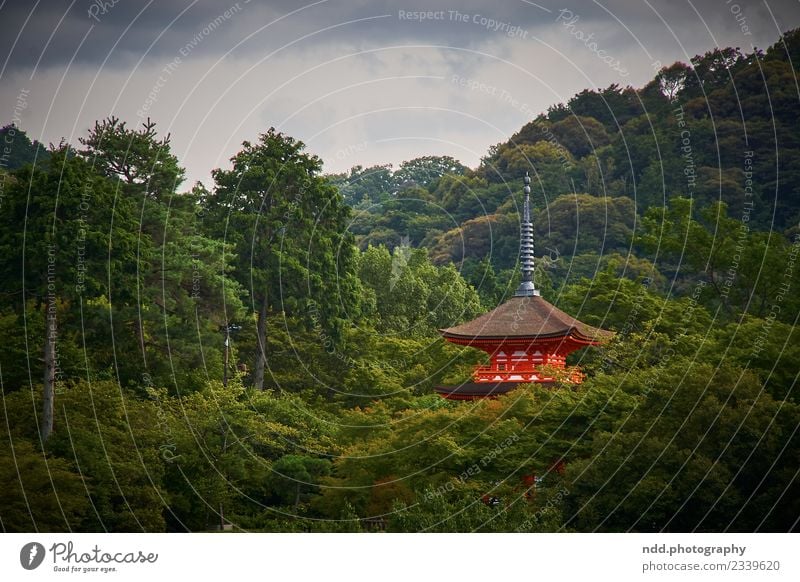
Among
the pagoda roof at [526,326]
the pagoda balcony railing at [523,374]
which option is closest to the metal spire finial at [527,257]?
the pagoda roof at [526,326]

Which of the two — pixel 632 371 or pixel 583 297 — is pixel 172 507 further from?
pixel 583 297

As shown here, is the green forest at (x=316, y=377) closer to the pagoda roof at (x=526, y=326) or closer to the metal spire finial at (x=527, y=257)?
the pagoda roof at (x=526, y=326)

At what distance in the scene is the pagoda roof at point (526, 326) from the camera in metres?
51.8

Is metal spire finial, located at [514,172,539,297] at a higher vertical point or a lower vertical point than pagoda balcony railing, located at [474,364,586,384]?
higher

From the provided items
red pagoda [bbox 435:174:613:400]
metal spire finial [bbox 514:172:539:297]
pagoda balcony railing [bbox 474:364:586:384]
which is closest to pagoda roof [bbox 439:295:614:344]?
red pagoda [bbox 435:174:613:400]

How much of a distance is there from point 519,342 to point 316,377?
54.2 ft

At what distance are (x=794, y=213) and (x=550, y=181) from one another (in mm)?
19059

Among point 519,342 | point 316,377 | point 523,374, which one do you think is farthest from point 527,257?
point 316,377

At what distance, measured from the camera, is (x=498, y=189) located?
116000mm

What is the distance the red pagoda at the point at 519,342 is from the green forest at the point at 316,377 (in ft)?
4.23

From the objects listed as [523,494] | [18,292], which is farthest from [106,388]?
[523,494]

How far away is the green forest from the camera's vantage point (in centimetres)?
4009

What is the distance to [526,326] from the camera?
52438mm

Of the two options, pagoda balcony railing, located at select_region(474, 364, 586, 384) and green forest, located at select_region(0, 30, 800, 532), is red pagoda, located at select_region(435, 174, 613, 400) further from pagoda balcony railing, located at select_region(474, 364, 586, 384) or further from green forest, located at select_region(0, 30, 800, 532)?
green forest, located at select_region(0, 30, 800, 532)
